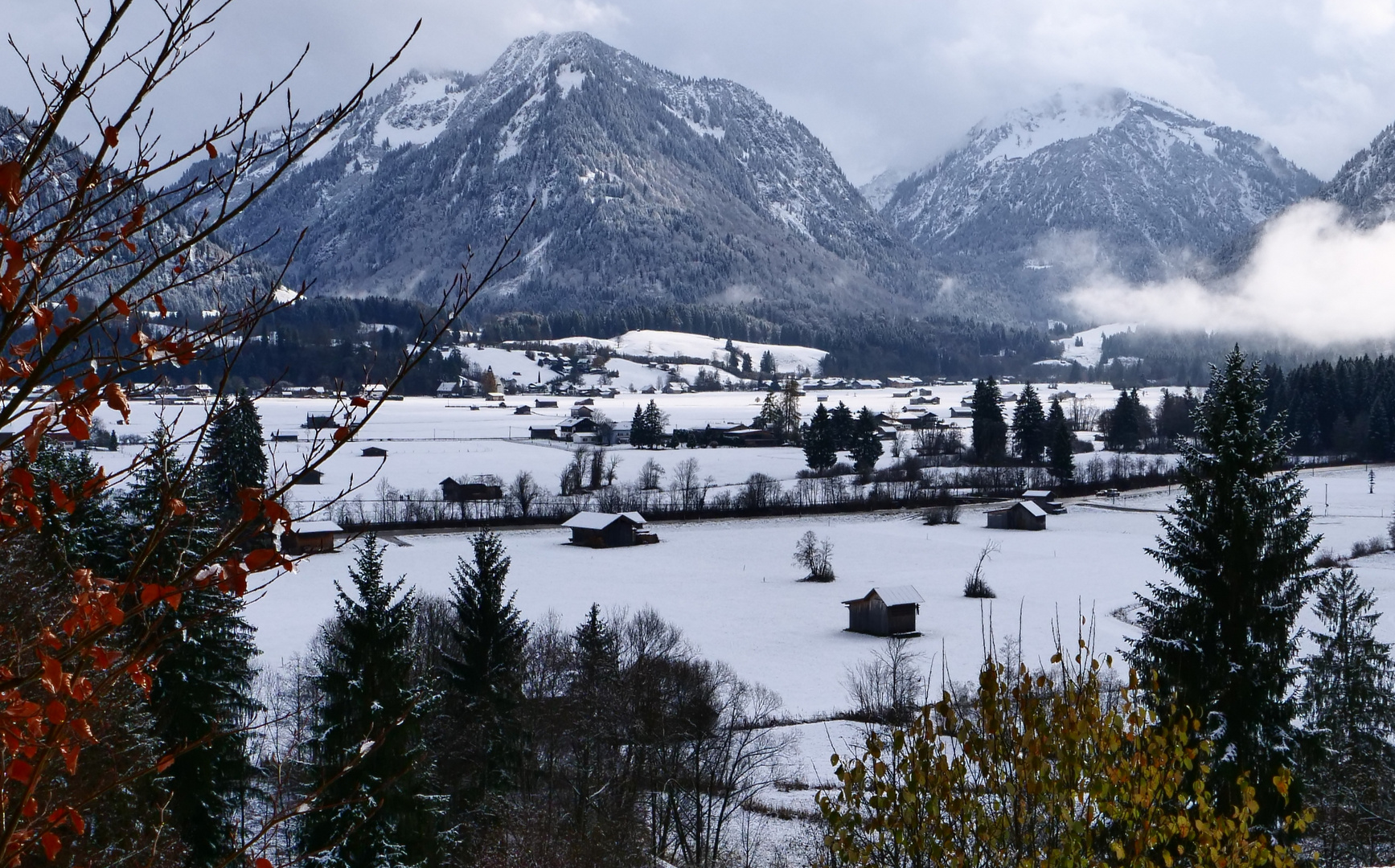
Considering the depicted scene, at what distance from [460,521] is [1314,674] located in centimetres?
5084

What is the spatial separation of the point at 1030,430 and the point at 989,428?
3835 mm

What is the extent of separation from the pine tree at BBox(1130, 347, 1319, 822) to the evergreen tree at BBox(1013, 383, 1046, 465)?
83388 millimetres

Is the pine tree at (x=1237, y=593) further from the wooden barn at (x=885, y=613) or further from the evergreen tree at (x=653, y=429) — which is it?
the evergreen tree at (x=653, y=429)

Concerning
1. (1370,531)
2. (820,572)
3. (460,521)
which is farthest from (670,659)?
(1370,531)

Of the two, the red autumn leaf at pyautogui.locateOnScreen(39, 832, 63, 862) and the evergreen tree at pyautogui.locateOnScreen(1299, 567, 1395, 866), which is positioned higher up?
the red autumn leaf at pyautogui.locateOnScreen(39, 832, 63, 862)

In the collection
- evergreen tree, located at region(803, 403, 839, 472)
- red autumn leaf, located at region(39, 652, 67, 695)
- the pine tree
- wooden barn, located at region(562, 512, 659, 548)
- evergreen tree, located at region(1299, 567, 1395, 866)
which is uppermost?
evergreen tree, located at region(803, 403, 839, 472)

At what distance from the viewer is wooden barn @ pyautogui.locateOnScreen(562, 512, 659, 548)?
206ft

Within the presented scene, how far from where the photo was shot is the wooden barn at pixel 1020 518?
72.1m

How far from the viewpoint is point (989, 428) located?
103188 mm

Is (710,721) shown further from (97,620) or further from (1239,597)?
(97,620)

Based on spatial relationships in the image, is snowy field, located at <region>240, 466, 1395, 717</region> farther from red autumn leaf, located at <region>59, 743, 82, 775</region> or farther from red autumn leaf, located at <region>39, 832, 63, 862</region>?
red autumn leaf, located at <region>39, 832, 63, 862</region>

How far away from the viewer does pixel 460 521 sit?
6762cm

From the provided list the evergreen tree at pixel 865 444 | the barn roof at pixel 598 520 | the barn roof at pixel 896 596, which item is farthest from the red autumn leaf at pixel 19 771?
the evergreen tree at pixel 865 444

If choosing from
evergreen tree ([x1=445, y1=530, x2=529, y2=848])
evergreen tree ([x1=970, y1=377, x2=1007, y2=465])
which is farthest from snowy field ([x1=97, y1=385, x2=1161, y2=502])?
evergreen tree ([x1=445, y1=530, x2=529, y2=848])
